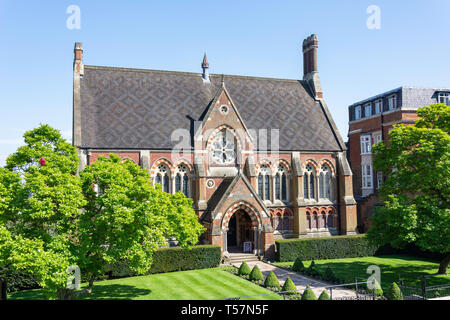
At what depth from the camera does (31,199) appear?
769 inches

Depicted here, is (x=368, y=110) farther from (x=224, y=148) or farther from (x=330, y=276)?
(x=330, y=276)

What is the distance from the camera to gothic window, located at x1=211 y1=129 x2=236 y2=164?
3978cm

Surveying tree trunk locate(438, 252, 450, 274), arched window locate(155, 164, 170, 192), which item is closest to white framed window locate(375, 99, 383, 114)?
tree trunk locate(438, 252, 450, 274)

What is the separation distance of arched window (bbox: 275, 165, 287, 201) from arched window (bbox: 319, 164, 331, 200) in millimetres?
4486

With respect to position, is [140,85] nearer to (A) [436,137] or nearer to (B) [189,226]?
(B) [189,226]

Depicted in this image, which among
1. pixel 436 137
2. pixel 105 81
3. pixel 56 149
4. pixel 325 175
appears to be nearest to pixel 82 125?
pixel 105 81

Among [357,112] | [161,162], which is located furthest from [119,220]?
[357,112]

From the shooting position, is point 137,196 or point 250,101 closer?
point 137,196

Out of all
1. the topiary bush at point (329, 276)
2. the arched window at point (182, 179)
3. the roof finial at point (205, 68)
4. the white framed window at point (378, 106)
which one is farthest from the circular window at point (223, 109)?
the white framed window at point (378, 106)

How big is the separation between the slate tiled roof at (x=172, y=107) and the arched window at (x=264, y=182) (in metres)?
3.13

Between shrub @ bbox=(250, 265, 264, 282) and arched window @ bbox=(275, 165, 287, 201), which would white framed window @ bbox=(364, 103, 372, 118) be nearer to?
arched window @ bbox=(275, 165, 287, 201)

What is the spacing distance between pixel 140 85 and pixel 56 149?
64.7ft

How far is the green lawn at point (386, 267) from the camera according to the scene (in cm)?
2885
